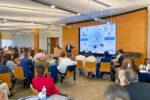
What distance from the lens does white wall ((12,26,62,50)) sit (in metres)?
15.8

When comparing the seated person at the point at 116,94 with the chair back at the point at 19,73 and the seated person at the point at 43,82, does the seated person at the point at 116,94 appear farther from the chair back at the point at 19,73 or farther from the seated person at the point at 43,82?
the chair back at the point at 19,73

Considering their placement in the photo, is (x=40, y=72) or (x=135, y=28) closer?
(x=40, y=72)

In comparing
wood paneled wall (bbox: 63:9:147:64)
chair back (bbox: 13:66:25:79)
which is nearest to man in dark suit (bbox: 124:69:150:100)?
chair back (bbox: 13:66:25:79)

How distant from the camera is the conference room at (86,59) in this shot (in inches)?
91.9

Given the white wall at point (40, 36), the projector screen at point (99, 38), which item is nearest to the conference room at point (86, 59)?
the projector screen at point (99, 38)

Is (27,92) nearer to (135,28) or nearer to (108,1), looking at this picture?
(108,1)

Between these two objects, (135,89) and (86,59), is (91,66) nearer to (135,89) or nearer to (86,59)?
(86,59)

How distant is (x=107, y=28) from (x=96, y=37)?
1.26m

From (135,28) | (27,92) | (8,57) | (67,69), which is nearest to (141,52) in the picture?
(135,28)

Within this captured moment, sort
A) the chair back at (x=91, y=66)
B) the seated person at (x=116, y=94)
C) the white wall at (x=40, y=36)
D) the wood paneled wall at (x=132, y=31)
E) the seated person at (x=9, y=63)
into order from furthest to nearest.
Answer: the white wall at (x=40, y=36) < the wood paneled wall at (x=132, y=31) < the chair back at (x=91, y=66) < the seated person at (x=9, y=63) < the seated person at (x=116, y=94)

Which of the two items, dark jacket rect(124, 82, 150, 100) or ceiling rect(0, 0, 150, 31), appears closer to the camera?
dark jacket rect(124, 82, 150, 100)

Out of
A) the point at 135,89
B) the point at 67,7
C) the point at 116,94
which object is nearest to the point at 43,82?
the point at 135,89

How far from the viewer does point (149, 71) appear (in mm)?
3850

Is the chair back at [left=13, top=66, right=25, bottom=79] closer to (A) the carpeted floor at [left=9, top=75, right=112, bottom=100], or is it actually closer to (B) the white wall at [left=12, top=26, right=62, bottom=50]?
(A) the carpeted floor at [left=9, top=75, right=112, bottom=100]
